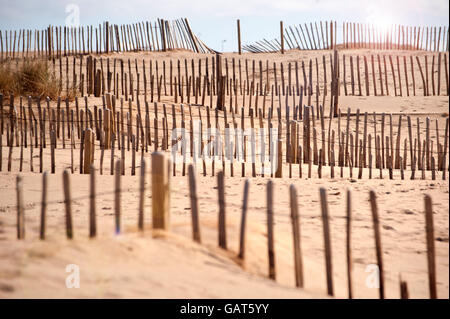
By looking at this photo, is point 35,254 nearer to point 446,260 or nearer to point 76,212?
point 76,212

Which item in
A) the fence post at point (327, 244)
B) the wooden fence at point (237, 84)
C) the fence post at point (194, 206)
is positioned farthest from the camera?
the wooden fence at point (237, 84)

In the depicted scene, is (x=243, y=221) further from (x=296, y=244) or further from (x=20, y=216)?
(x=20, y=216)

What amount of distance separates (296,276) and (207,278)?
27.0 inches

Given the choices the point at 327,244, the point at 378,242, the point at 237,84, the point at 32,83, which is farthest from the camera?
the point at 237,84

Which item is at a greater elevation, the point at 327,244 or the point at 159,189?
the point at 159,189

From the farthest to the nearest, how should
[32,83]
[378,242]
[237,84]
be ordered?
[237,84] < [32,83] < [378,242]

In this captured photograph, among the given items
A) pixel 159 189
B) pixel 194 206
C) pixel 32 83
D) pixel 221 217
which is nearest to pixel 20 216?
pixel 159 189

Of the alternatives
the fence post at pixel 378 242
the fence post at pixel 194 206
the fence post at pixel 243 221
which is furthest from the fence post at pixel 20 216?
the fence post at pixel 378 242

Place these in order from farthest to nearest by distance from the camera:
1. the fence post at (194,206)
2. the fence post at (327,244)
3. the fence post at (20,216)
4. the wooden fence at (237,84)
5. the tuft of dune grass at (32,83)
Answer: the wooden fence at (237,84) < the tuft of dune grass at (32,83) < the fence post at (20,216) < the fence post at (194,206) < the fence post at (327,244)

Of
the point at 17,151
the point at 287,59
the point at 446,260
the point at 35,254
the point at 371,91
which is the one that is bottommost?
the point at 446,260

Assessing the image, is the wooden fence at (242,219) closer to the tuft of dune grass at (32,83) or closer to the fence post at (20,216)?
the fence post at (20,216)
